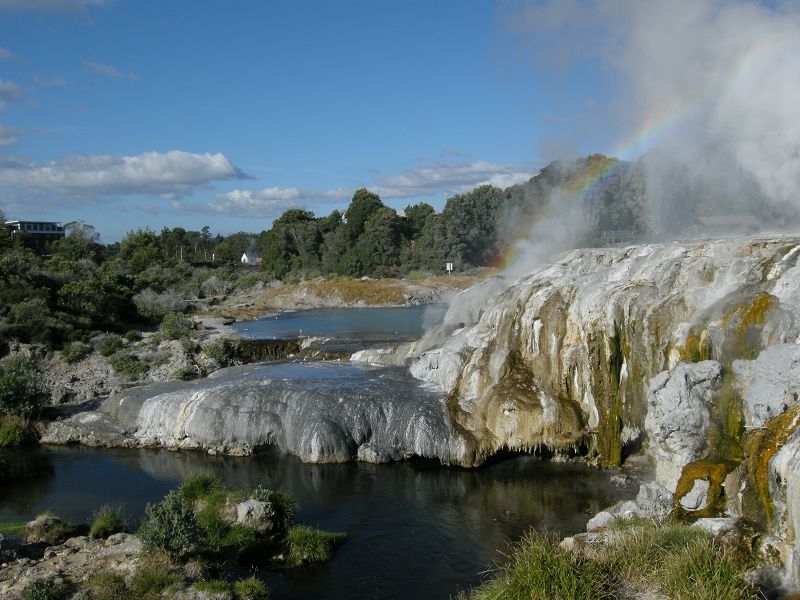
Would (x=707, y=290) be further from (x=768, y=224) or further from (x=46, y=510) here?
(x=46, y=510)

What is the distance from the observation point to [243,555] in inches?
574

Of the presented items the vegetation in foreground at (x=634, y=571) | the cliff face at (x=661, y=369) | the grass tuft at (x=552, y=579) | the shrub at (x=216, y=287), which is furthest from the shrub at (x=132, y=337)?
the shrub at (x=216, y=287)

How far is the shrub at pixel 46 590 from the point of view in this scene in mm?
11609

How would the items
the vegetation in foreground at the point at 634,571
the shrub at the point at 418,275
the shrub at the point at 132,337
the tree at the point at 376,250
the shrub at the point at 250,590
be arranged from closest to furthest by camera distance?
the vegetation in foreground at the point at 634,571 < the shrub at the point at 250,590 < the shrub at the point at 132,337 < the shrub at the point at 418,275 < the tree at the point at 376,250

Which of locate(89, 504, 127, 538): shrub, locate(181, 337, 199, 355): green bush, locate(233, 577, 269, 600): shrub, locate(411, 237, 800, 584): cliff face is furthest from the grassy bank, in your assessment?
locate(233, 577, 269, 600): shrub

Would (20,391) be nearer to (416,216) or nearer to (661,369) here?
(661,369)

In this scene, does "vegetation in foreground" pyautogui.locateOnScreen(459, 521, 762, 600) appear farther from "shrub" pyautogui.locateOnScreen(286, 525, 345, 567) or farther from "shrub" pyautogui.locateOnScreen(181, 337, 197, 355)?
Result: "shrub" pyautogui.locateOnScreen(181, 337, 197, 355)

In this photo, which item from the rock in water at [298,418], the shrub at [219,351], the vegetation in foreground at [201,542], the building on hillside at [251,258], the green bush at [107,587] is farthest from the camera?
the building on hillside at [251,258]

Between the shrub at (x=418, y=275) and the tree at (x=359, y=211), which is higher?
the tree at (x=359, y=211)

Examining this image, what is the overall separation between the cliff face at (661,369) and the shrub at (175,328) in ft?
51.9

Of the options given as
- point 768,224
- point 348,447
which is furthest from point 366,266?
point 348,447

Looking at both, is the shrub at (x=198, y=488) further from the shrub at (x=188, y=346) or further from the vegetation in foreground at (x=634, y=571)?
the shrub at (x=188, y=346)

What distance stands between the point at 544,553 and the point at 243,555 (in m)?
7.12

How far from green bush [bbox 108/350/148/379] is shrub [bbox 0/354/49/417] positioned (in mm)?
5669
